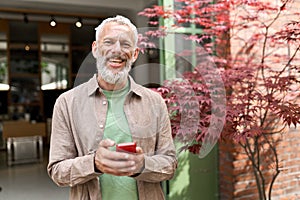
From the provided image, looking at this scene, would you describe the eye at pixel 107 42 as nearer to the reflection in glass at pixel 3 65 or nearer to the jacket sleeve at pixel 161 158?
the jacket sleeve at pixel 161 158

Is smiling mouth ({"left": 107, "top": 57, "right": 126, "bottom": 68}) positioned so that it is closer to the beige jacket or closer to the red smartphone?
the beige jacket

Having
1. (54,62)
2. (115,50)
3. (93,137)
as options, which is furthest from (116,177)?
(54,62)

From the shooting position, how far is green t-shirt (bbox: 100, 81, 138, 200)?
992mm

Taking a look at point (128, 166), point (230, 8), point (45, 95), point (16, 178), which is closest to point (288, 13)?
point (230, 8)

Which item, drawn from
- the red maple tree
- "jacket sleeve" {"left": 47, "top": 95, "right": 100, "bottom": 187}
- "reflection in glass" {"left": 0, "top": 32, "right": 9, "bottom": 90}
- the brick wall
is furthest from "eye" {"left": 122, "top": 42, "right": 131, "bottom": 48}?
"reflection in glass" {"left": 0, "top": 32, "right": 9, "bottom": 90}

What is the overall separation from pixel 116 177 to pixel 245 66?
2109 mm

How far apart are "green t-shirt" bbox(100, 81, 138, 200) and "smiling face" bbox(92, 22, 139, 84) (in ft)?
0.25

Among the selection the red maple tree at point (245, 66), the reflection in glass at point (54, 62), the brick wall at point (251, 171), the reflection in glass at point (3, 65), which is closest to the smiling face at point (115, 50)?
the red maple tree at point (245, 66)

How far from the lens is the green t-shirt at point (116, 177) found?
99 cm

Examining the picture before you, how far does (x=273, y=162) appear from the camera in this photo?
311cm

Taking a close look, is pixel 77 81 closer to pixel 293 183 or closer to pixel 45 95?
pixel 293 183

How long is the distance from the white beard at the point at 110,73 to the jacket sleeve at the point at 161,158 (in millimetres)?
170

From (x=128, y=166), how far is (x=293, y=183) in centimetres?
293

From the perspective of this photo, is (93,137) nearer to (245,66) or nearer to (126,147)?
(126,147)
